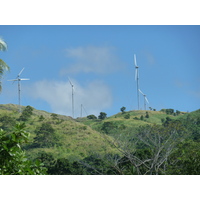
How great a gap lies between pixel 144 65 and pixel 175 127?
892cm

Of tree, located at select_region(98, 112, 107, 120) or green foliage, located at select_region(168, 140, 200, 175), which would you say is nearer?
green foliage, located at select_region(168, 140, 200, 175)

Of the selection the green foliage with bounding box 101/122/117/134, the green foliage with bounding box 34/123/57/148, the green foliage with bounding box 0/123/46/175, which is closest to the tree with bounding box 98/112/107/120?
the green foliage with bounding box 101/122/117/134

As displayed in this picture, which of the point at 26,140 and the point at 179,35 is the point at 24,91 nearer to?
the point at 179,35

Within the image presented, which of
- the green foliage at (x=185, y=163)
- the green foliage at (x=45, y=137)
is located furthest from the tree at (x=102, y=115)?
the green foliage at (x=185, y=163)

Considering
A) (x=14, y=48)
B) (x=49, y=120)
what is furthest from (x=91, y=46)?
(x=49, y=120)

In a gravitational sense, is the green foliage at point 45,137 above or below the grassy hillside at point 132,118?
below

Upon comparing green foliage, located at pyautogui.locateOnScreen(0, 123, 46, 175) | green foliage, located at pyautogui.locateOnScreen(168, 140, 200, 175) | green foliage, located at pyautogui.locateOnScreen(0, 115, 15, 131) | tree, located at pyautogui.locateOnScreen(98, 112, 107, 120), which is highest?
tree, located at pyautogui.locateOnScreen(98, 112, 107, 120)

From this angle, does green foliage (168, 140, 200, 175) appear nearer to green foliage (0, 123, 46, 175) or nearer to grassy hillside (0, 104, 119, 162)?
green foliage (0, 123, 46, 175)

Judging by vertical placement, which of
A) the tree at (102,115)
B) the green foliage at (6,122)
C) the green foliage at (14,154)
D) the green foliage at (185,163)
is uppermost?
the tree at (102,115)

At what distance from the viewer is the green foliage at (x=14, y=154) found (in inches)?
135

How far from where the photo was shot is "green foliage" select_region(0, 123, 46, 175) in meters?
3.44

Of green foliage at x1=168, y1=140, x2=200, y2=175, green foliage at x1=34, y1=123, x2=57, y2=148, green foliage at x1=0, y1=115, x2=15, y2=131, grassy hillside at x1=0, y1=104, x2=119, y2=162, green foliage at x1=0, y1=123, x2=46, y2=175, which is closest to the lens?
green foliage at x1=0, y1=123, x2=46, y2=175

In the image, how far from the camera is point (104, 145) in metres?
15.3

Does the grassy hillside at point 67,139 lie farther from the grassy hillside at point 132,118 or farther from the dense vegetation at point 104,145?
the grassy hillside at point 132,118
